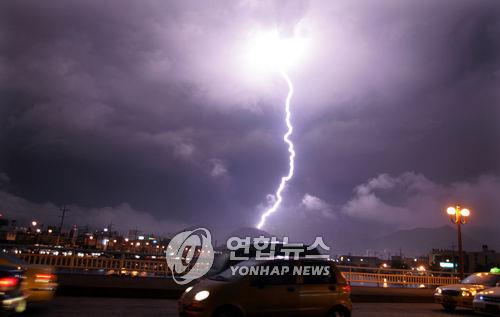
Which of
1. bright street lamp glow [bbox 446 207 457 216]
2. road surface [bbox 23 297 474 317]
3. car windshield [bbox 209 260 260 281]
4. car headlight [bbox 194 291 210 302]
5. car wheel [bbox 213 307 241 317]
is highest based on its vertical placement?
bright street lamp glow [bbox 446 207 457 216]

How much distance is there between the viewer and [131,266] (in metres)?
18.5

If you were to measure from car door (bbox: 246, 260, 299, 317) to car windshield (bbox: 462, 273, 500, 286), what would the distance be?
1120cm

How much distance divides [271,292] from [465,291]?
10.7 meters

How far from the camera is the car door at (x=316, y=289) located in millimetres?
9781

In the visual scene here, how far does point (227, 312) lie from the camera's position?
9.02m

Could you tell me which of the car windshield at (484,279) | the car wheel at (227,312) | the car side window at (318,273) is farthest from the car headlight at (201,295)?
the car windshield at (484,279)

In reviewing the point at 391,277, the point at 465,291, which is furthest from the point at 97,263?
the point at 391,277

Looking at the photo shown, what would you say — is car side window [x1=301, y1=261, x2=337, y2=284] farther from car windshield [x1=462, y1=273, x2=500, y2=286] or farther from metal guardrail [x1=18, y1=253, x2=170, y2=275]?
car windshield [x1=462, y1=273, x2=500, y2=286]

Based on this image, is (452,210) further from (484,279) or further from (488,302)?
(488,302)

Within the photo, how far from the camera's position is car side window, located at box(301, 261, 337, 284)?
1007cm

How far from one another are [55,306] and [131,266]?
255 inches

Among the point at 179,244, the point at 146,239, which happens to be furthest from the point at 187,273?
the point at 146,239

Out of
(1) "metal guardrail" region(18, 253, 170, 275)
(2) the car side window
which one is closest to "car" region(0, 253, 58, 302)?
(2) the car side window

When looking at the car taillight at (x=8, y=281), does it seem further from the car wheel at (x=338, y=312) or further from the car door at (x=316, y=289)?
the car wheel at (x=338, y=312)
